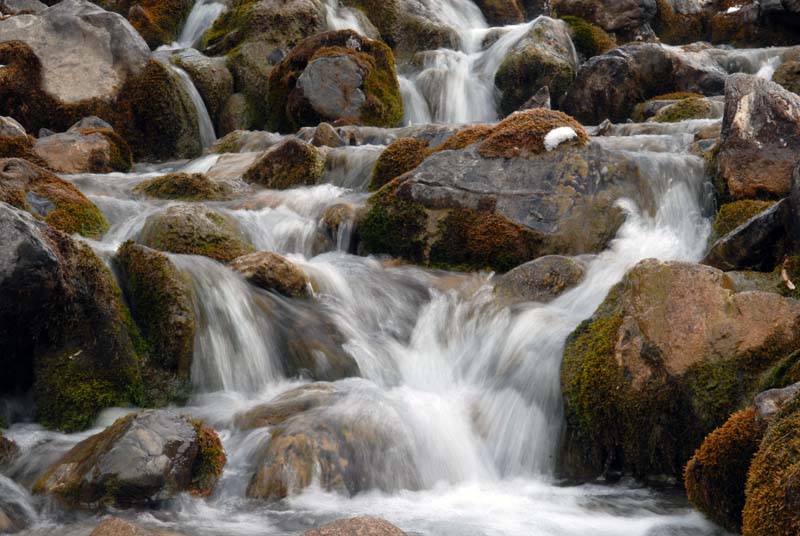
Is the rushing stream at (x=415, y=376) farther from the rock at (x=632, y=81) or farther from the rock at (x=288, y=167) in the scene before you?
the rock at (x=632, y=81)

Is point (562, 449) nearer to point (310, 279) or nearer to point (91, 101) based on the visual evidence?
point (310, 279)

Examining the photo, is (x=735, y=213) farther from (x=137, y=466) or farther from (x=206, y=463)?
(x=137, y=466)

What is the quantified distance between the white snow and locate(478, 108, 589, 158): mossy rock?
0.05 metres

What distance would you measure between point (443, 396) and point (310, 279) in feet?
7.07

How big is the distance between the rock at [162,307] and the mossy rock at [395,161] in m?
4.38

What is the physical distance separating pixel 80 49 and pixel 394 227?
9611 millimetres

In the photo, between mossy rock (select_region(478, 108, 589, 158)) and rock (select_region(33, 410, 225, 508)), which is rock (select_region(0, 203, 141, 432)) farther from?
mossy rock (select_region(478, 108, 589, 158))

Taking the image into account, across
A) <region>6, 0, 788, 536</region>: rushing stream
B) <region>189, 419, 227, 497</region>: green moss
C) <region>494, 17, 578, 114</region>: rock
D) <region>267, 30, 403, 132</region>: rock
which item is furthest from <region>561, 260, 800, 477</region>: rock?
<region>494, 17, 578, 114</region>: rock

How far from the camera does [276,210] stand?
10.7 metres

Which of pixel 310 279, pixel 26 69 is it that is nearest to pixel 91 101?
pixel 26 69

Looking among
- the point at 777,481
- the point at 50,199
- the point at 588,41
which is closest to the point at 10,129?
the point at 50,199

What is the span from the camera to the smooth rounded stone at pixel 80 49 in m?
15.8

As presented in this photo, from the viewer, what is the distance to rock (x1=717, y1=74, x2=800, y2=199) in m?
8.86

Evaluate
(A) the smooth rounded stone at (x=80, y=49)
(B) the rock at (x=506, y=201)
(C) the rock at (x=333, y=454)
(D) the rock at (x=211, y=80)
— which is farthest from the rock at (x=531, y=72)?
(C) the rock at (x=333, y=454)
